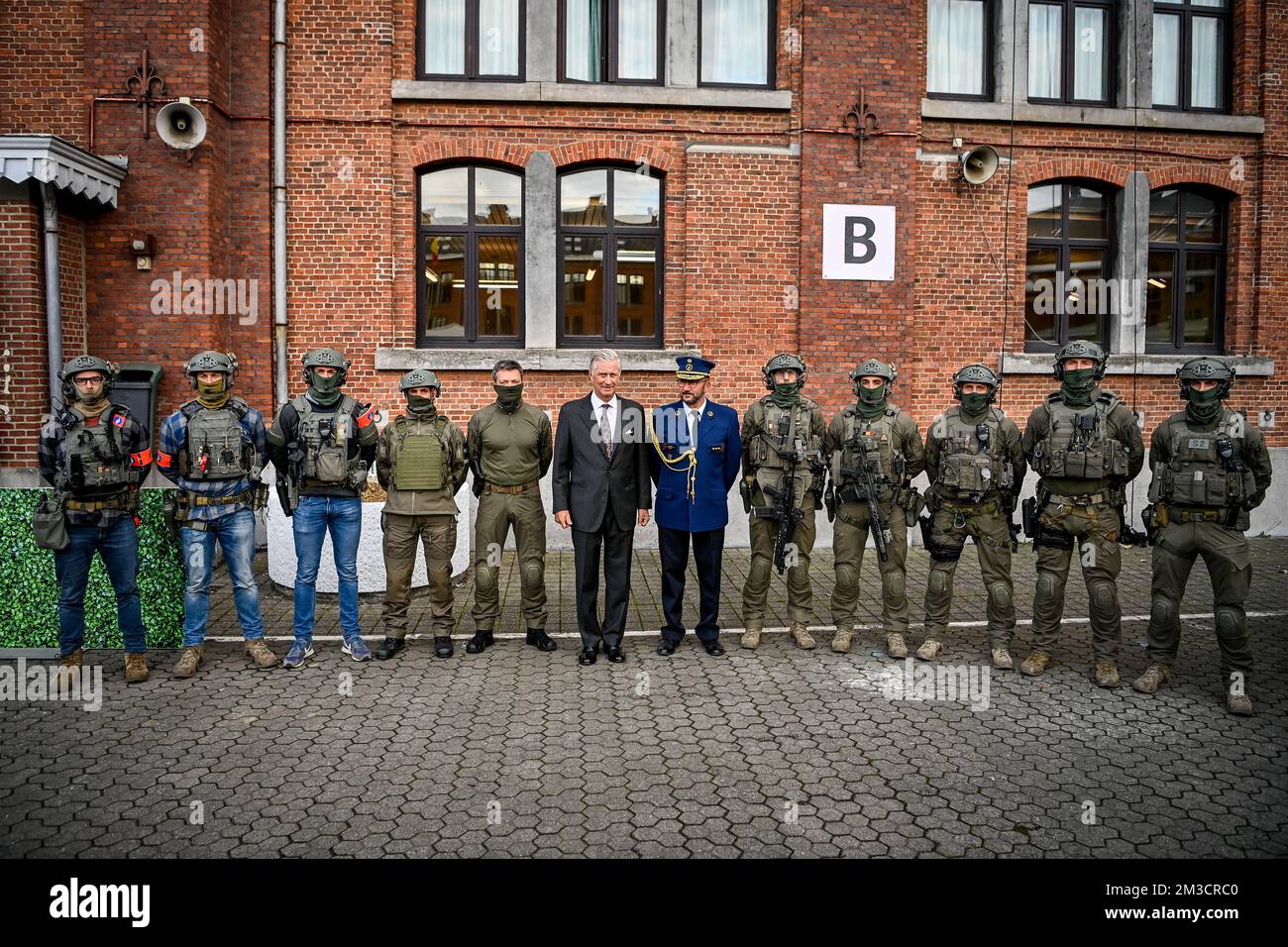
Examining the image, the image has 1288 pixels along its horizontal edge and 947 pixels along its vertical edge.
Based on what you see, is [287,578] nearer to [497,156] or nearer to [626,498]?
[626,498]

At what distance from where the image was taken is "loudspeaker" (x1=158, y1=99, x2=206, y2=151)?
33.0 ft

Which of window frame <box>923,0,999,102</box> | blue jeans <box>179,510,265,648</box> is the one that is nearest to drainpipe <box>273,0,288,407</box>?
blue jeans <box>179,510,265,648</box>

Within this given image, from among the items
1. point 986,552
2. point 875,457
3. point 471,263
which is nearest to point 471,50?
point 471,263

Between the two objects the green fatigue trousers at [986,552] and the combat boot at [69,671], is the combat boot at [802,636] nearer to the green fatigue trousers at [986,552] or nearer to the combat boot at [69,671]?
the green fatigue trousers at [986,552]

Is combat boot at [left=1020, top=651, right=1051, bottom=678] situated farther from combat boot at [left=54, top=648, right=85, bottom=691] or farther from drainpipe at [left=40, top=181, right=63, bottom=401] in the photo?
drainpipe at [left=40, top=181, right=63, bottom=401]

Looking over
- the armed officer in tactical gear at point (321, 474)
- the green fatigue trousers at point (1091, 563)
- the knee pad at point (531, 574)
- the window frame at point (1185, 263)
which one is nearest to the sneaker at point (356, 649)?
the armed officer in tactical gear at point (321, 474)

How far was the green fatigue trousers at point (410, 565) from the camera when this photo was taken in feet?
22.8

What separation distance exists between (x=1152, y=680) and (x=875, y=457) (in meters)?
2.44

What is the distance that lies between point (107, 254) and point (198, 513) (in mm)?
5770

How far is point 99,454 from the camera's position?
607 cm

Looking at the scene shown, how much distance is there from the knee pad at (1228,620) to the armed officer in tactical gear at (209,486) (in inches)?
263

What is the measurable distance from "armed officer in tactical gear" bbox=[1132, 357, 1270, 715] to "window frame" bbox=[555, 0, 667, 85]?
26.5 ft

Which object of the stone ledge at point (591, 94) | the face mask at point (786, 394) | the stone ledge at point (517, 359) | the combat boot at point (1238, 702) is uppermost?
Result: the stone ledge at point (591, 94)

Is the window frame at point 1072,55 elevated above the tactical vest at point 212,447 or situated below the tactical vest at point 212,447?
above
